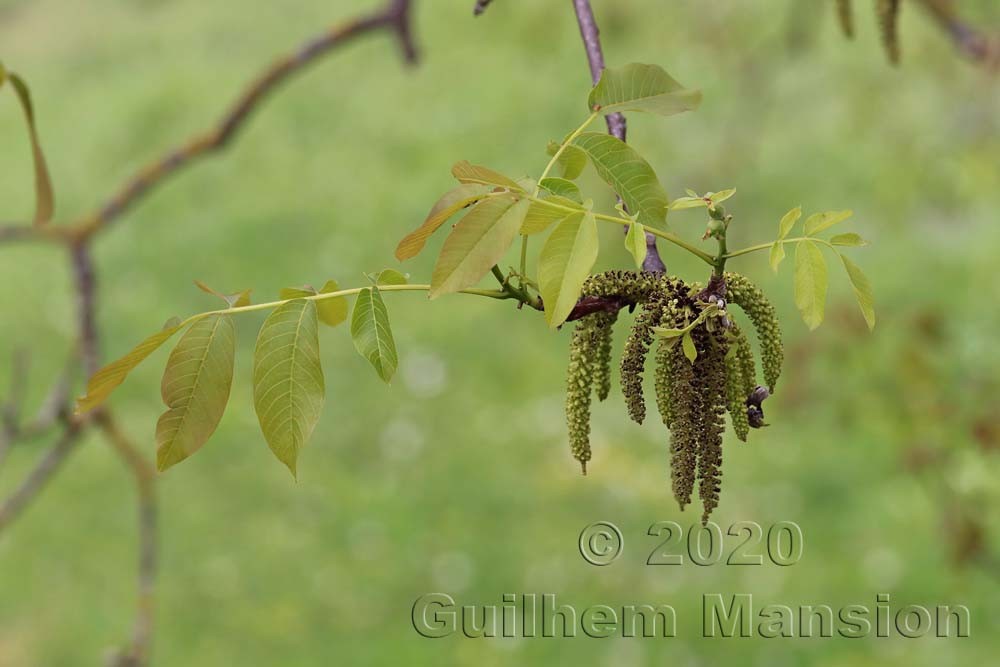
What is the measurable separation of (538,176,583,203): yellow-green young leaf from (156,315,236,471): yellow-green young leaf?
0.31 m

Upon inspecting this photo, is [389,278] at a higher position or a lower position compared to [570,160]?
lower

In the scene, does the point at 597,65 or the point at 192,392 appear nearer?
the point at 192,392

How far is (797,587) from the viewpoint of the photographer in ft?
14.5

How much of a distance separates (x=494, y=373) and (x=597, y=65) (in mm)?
4600

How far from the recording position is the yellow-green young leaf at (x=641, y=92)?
102 centimetres

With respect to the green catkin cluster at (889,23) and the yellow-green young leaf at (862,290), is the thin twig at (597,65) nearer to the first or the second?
the yellow-green young leaf at (862,290)

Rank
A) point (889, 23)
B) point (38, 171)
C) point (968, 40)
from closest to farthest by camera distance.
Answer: point (38, 171), point (889, 23), point (968, 40)

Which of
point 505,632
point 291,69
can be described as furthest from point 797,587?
point 291,69

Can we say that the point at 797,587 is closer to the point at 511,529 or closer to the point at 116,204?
the point at 511,529

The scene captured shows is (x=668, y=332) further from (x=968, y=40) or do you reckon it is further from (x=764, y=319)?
(x=968, y=40)

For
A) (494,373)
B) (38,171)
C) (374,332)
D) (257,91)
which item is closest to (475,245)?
(374,332)

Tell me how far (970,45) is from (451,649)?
286 centimetres

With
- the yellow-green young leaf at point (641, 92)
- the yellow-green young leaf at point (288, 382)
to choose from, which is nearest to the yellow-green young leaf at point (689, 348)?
the yellow-green young leaf at point (641, 92)

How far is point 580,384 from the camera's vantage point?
40.9 inches
